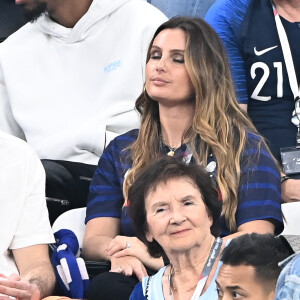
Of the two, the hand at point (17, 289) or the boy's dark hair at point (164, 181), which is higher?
the boy's dark hair at point (164, 181)

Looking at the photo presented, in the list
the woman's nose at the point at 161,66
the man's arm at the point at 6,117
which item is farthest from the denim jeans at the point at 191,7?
the woman's nose at the point at 161,66

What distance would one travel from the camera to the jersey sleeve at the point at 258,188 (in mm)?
3566

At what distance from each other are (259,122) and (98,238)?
0.95 metres

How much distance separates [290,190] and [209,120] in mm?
480

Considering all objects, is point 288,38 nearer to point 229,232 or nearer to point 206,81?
point 206,81

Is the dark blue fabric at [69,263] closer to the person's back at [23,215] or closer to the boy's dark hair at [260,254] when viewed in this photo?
the person's back at [23,215]

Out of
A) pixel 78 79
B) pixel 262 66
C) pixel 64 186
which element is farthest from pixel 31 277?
pixel 262 66

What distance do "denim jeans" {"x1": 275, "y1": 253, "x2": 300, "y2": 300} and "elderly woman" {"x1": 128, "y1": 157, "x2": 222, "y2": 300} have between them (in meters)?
0.87

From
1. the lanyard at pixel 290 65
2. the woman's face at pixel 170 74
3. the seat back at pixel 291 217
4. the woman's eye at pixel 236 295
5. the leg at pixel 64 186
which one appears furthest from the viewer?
the lanyard at pixel 290 65

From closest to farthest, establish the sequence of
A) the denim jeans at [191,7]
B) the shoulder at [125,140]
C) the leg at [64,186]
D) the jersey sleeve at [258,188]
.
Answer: the jersey sleeve at [258,188] → the shoulder at [125,140] → the leg at [64,186] → the denim jeans at [191,7]

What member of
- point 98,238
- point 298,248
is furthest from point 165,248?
point 98,238

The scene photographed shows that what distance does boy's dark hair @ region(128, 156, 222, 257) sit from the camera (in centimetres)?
307

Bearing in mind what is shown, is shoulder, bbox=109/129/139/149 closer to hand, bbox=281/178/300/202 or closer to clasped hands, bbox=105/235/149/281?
clasped hands, bbox=105/235/149/281

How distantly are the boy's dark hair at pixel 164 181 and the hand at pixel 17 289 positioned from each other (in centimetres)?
53
